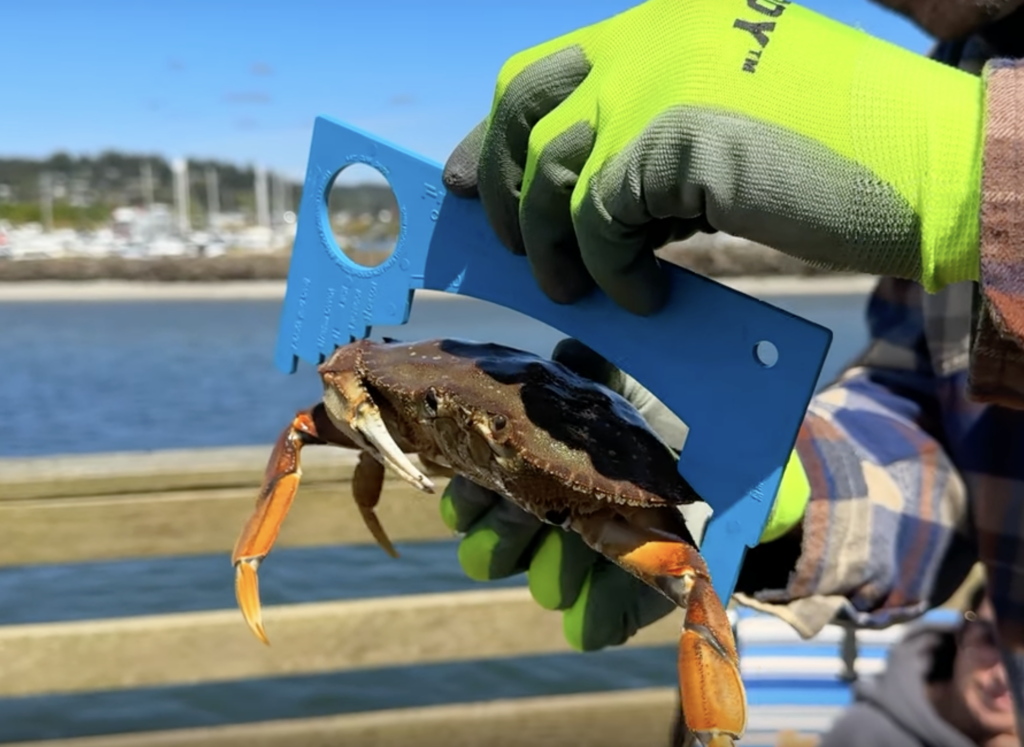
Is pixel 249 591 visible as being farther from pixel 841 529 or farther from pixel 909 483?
pixel 909 483

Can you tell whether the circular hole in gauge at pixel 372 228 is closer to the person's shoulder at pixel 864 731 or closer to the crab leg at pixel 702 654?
the crab leg at pixel 702 654

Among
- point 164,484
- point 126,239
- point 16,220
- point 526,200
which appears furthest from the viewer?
point 16,220

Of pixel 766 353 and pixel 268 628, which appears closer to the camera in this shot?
pixel 766 353

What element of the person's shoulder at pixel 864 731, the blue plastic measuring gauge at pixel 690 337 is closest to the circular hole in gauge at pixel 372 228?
the blue plastic measuring gauge at pixel 690 337

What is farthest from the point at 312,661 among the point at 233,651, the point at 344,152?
the point at 344,152

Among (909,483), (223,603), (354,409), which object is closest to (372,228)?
(354,409)

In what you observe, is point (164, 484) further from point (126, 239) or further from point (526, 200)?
point (126, 239)
